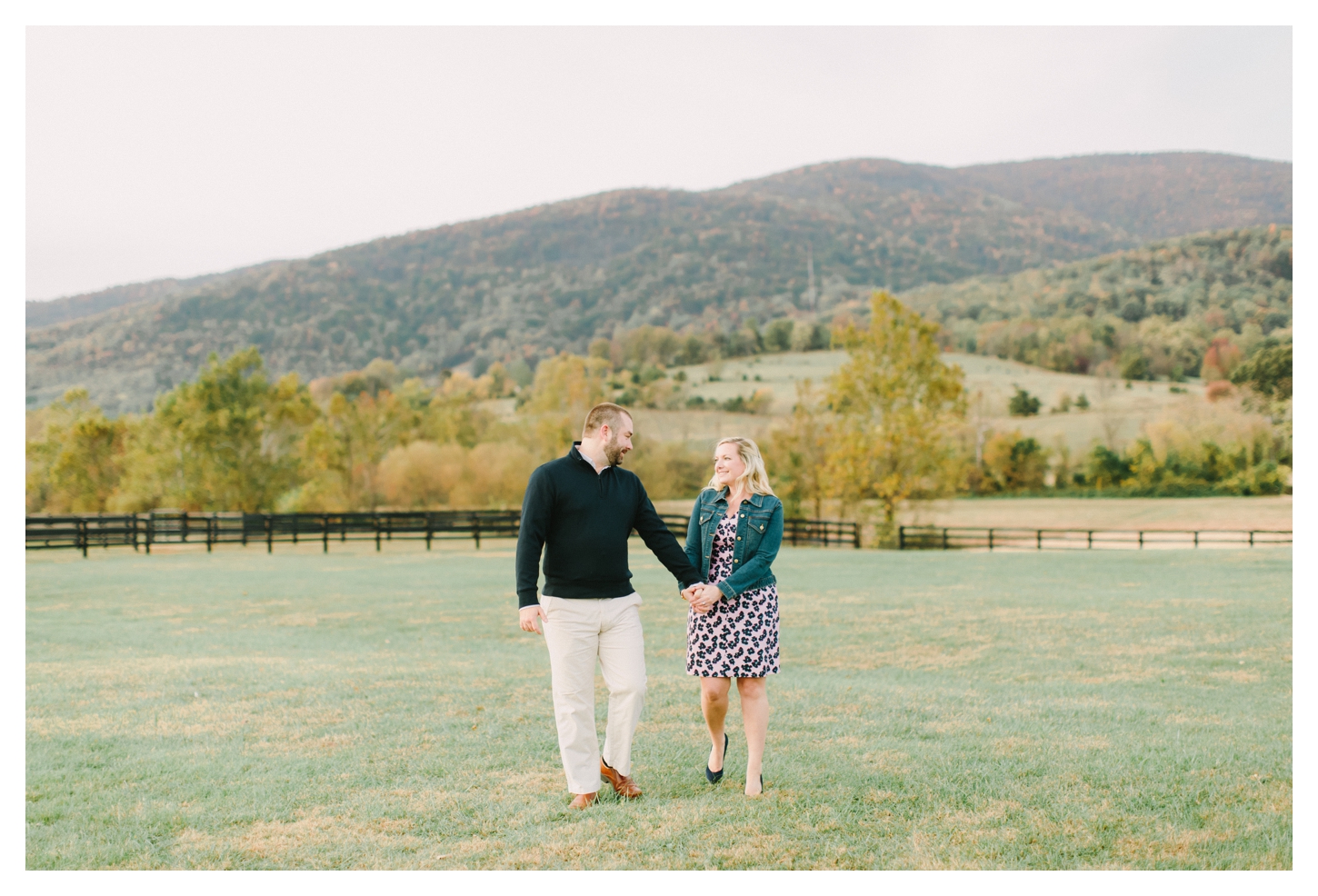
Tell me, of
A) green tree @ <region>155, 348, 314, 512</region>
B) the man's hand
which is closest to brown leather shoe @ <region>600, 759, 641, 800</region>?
the man's hand

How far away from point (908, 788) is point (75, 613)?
13378 mm

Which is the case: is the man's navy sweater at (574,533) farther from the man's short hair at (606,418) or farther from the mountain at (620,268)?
the mountain at (620,268)

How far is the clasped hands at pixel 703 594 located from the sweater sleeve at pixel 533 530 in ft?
2.58

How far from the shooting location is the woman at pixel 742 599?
184 inches

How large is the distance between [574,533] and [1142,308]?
118769mm

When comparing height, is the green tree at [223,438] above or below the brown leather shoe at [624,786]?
above

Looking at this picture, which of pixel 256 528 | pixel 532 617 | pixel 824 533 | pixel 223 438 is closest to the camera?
pixel 532 617

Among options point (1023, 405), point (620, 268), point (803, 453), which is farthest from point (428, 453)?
point (620, 268)

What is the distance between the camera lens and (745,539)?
4660 mm

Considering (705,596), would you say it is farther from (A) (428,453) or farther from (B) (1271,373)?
(B) (1271,373)

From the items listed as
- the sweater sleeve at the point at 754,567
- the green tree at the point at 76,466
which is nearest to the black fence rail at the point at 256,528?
the green tree at the point at 76,466

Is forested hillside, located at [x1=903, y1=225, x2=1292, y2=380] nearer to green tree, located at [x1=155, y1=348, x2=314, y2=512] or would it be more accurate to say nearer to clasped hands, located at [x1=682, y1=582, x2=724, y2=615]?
green tree, located at [x1=155, y1=348, x2=314, y2=512]

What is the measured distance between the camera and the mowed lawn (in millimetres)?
4125

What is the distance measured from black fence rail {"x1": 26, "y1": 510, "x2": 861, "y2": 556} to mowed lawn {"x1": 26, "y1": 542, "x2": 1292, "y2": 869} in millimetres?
16614
